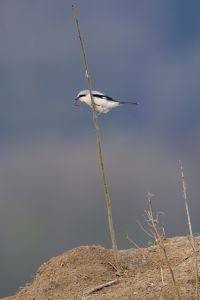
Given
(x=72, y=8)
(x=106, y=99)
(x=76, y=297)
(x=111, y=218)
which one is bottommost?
(x=76, y=297)

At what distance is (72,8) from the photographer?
1095 centimetres

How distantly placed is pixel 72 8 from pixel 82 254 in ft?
14.3

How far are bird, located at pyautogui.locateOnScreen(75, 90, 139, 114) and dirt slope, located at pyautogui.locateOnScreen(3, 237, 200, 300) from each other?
2.68m

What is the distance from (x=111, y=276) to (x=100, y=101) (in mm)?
2953

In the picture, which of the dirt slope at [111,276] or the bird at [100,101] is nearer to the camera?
the dirt slope at [111,276]

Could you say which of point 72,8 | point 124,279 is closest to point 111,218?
point 124,279

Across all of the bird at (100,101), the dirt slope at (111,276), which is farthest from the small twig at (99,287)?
the bird at (100,101)

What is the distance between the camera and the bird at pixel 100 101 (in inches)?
442

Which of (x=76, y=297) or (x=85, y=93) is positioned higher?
(x=85, y=93)

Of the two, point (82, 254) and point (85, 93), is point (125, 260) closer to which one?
point (82, 254)

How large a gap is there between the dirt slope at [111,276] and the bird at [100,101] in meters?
2.68

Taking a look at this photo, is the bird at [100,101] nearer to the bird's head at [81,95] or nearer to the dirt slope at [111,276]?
the bird's head at [81,95]

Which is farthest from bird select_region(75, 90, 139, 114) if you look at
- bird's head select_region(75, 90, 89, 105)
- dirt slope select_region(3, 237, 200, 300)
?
dirt slope select_region(3, 237, 200, 300)

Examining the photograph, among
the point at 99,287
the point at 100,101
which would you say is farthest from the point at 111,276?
the point at 100,101
